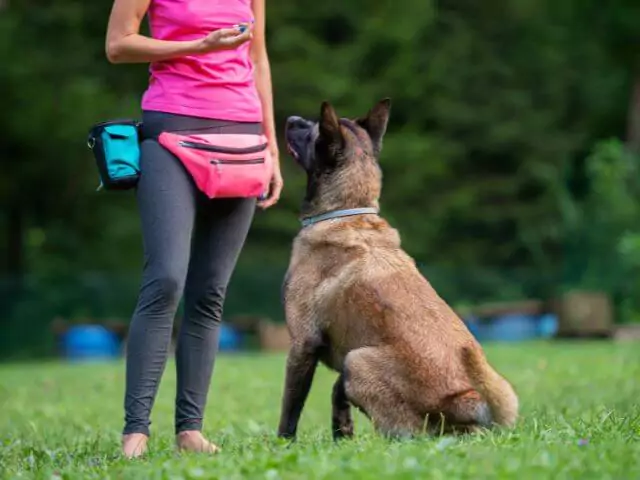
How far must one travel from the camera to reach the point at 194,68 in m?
5.53

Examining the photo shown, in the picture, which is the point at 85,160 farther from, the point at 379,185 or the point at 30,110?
the point at 379,185

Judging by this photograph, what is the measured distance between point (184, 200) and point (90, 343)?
2060 cm

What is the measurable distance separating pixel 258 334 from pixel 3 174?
7.30 metres

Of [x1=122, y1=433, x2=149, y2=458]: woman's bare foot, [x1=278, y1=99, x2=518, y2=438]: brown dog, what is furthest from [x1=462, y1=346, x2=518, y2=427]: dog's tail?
[x1=122, y1=433, x2=149, y2=458]: woman's bare foot

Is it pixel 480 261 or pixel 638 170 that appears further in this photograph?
pixel 480 261

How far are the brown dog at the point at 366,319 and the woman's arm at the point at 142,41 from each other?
0.64 meters

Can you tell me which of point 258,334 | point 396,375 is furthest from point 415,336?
point 258,334

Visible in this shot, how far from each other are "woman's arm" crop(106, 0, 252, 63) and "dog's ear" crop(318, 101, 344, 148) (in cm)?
55

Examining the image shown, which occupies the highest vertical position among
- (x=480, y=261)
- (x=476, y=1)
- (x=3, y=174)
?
Answer: (x=476, y=1)

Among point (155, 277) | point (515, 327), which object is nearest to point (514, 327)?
point (515, 327)

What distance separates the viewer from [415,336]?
519 centimetres

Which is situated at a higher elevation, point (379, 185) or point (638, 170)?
point (379, 185)

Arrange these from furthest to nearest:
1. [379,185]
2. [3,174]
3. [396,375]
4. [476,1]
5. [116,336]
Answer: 1. [476,1]
2. [3,174]
3. [116,336]
4. [379,185]
5. [396,375]

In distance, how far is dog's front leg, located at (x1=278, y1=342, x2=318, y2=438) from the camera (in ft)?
18.2
